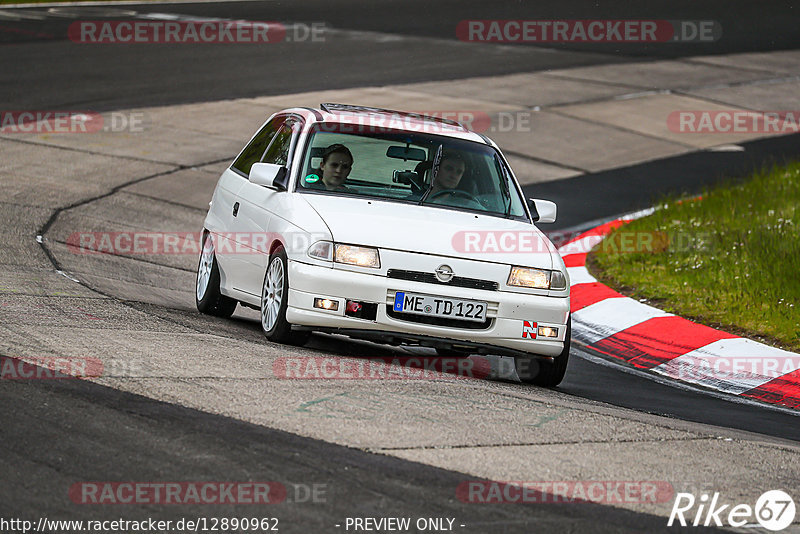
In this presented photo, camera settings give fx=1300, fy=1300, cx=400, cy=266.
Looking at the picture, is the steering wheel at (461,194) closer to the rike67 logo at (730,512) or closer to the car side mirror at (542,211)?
the car side mirror at (542,211)

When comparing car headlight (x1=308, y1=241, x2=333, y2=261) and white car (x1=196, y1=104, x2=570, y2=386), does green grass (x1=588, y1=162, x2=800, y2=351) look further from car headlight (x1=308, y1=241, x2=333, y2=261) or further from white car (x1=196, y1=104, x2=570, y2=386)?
car headlight (x1=308, y1=241, x2=333, y2=261)

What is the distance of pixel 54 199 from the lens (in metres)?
13.6

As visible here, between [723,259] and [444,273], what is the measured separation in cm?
467

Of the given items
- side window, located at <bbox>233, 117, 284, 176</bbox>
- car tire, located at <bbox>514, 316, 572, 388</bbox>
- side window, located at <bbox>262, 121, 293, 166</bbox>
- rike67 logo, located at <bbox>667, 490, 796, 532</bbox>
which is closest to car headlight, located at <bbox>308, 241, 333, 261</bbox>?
side window, located at <bbox>262, 121, 293, 166</bbox>

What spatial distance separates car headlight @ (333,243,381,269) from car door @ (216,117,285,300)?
1.26m

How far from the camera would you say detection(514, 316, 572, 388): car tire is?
8219mm

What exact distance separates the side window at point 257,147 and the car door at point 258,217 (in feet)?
0.40

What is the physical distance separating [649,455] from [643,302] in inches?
202

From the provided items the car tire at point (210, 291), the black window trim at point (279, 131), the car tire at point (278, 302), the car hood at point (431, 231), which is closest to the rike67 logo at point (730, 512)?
the car hood at point (431, 231)

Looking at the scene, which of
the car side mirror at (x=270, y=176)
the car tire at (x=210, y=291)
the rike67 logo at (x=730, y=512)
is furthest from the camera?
the car tire at (x=210, y=291)

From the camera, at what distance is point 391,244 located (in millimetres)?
7793

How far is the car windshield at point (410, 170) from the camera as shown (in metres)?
8.72

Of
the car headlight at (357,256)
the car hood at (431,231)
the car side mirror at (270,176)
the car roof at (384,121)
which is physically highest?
the car roof at (384,121)

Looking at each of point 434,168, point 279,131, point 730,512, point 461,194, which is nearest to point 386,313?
point 461,194
